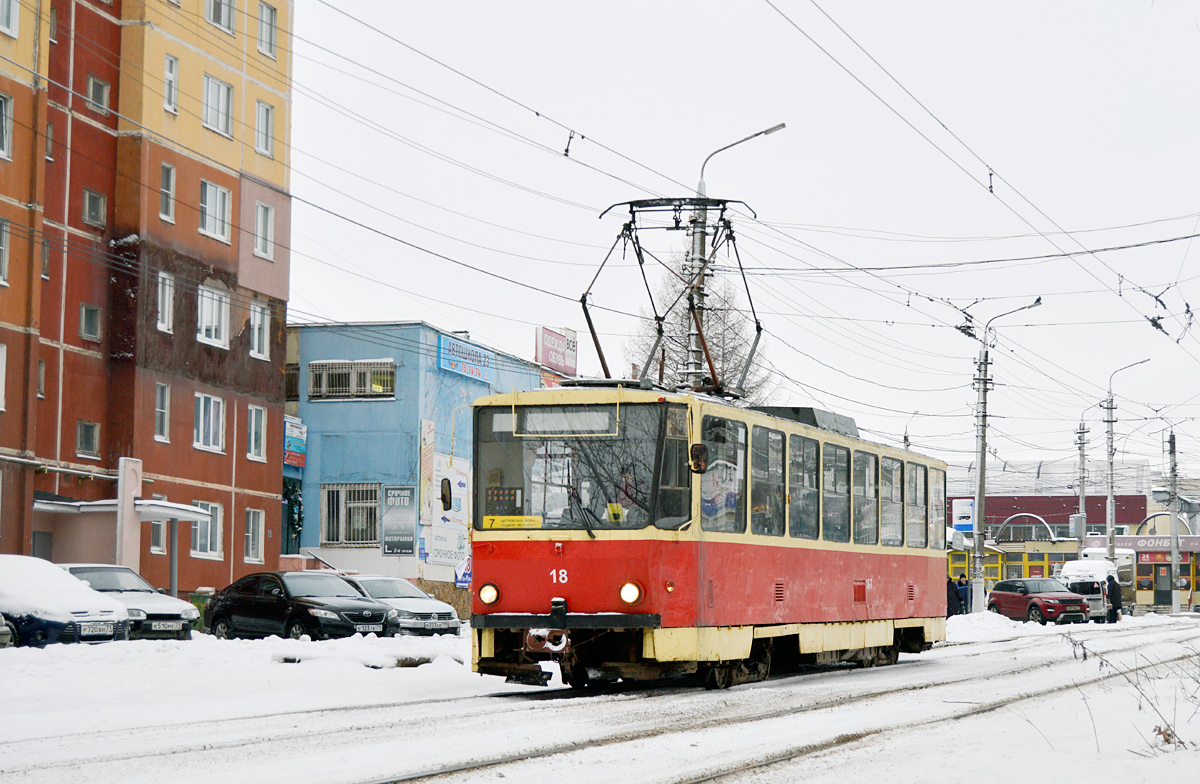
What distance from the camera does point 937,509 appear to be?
24.0 meters

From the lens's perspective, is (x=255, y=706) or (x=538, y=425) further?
(x=538, y=425)

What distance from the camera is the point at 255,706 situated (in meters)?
14.5

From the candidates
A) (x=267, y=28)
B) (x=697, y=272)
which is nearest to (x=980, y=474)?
(x=697, y=272)

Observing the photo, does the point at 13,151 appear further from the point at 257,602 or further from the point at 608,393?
the point at 608,393

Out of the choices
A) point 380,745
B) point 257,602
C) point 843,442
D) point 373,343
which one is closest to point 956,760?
point 380,745

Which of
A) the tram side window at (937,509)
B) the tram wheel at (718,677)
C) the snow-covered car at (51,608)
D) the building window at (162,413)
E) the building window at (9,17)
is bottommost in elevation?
the tram wheel at (718,677)

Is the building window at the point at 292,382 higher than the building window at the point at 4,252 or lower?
lower

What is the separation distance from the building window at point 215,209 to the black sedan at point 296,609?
13.3 m

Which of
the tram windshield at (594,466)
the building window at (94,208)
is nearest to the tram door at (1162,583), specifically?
the building window at (94,208)

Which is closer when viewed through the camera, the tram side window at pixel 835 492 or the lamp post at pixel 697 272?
the tram side window at pixel 835 492

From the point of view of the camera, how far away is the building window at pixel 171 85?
125 feet

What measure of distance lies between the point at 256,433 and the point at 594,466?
28102 mm

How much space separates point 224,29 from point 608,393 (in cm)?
2838

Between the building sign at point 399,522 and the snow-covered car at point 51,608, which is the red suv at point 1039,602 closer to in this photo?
the building sign at point 399,522
